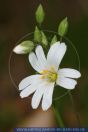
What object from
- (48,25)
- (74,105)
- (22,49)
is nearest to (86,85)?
(74,105)

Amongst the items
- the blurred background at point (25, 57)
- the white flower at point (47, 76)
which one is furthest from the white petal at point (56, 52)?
the blurred background at point (25, 57)

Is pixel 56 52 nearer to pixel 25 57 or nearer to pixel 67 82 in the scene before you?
pixel 67 82

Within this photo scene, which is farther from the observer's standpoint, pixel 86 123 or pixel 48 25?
pixel 48 25

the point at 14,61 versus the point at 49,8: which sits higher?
the point at 49,8

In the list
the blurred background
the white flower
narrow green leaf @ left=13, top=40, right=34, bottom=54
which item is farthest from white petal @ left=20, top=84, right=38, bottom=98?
the blurred background

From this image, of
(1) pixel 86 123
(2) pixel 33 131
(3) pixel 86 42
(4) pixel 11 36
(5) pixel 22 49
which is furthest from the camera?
(4) pixel 11 36

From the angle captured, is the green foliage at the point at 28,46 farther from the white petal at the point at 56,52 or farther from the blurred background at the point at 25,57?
the blurred background at the point at 25,57

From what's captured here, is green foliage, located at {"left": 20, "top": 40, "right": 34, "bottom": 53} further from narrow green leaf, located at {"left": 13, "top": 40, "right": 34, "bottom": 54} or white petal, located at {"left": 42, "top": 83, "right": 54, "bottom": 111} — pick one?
white petal, located at {"left": 42, "top": 83, "right": 54, "bottom": 111}

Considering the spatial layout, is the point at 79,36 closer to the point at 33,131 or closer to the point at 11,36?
the point at 11,36
